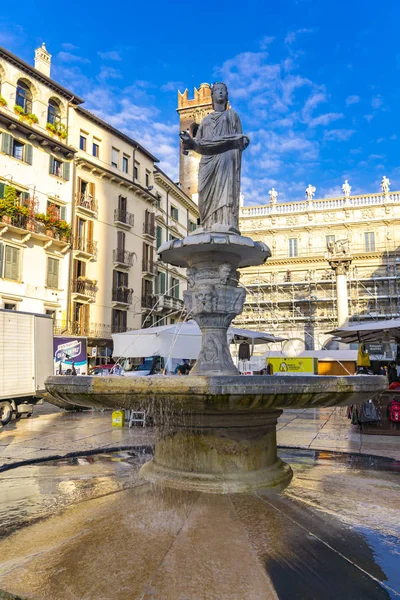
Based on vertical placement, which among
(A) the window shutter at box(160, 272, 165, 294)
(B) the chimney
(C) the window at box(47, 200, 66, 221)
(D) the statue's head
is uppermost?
(B) the chimney

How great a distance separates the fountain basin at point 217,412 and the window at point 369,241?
4316 cm

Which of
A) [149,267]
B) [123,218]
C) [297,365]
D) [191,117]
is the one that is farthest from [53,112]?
[191,117]

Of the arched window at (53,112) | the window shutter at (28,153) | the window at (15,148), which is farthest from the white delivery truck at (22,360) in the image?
the arched window at (53,112)

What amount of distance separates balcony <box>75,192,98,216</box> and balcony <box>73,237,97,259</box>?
1907mm

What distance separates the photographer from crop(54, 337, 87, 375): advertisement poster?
18812mm

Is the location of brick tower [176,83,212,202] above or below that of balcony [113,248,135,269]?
above

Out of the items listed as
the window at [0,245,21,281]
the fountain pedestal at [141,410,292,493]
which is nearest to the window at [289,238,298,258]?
the window at [0,245,21,281]

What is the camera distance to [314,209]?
46.3m

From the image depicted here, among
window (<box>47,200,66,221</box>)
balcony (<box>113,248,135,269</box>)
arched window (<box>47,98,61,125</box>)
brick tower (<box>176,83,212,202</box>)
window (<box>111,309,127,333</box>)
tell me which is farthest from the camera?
brick tower (<box>176,83,212,202</box>)

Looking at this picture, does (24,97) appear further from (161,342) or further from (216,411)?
(216,411)

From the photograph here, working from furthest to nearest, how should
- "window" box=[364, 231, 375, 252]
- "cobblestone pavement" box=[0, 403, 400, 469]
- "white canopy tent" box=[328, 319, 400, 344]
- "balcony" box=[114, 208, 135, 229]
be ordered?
"window" box=[364, 231, 375, 252] < "balcony" box=[114, 208, 135, 229] < "white canopy tent" box=[328, 319, 400, 344] < "cobblestone pavement" box=[0, 403, 400, 469]

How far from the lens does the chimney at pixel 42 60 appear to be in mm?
29672

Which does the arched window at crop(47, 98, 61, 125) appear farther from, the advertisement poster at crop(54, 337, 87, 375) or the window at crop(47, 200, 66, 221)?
the advertisement poster at crop(54, 337, 87, 375)

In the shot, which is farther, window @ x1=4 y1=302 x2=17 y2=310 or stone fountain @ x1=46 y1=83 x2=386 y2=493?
window @ x1=4 y1=302 x2=17 y2=310
